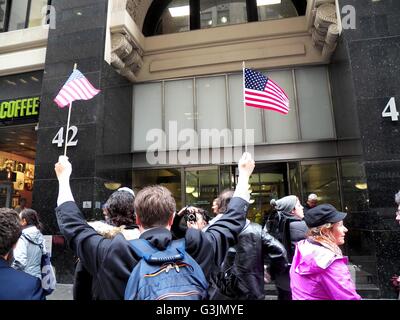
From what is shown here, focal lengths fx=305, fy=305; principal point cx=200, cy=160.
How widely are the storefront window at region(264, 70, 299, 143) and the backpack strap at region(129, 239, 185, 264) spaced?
8.44 metres

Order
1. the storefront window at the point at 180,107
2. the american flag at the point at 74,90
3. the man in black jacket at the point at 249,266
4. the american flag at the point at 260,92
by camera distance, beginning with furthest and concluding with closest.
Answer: the storefront window at the point at 180,107 < the american flag at the point at 74,90 < the american flag at the point at 260,92 < the man in black jacket at the point at 249,266

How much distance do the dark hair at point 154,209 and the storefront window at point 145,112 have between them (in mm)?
8752

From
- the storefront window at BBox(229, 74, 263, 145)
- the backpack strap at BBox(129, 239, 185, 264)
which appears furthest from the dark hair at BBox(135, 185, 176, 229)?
the storefront window at BBox(229, 74, 263, 145)

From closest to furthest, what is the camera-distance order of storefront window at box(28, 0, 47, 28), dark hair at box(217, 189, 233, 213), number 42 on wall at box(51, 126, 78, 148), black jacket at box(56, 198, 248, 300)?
black jacket at box(56, 198, 248, 300), dark hair at box(217, 189, 233, 213), number 42 on wall at box(51, 126, 78, 148), storefront window at box(28, 0, 47, 28)

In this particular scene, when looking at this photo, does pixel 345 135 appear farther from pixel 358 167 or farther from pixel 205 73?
pixel 205 73

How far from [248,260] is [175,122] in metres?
7.79

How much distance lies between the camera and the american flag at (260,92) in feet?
17.0

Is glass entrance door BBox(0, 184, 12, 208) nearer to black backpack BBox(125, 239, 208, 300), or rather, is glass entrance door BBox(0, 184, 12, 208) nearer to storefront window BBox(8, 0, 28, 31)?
storefront window BBox(8, 0, 28, 31)

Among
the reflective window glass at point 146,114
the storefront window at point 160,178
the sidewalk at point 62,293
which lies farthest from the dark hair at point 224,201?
the reflective window glass at point 146,114

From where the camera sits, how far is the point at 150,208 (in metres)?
1.76

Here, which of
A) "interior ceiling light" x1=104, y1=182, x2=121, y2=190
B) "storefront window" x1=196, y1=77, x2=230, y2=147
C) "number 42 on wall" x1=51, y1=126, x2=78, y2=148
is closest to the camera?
"number 42 on wall" x1=51, y1=126, x2=78, y2=148

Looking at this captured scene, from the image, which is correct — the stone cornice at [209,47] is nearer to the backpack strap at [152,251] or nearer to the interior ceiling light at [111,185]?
the interior ceiling light at [111,185]

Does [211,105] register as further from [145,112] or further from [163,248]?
[163,248]

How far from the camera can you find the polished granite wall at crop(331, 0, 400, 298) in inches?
236
